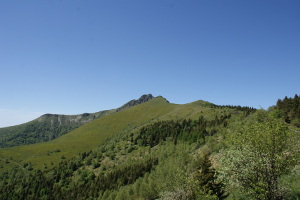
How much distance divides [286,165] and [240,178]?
4.90 metres

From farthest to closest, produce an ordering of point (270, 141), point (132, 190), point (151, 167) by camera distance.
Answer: point (151, 167), point (132, 190), point (270, 141)

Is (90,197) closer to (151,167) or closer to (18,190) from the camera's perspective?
(151,167)

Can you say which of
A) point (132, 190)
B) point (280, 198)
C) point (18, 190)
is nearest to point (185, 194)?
point (280, 198)

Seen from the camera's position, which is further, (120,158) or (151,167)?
(120,158)

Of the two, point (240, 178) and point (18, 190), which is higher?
point (240, 178)

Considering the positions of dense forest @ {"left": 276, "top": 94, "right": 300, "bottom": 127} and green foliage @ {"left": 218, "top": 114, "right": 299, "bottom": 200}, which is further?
dense forest @ {"left": 276, "top": 94, "right": 300, "bottom": 127}

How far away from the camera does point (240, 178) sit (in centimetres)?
2025

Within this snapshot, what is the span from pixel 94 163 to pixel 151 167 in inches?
3321

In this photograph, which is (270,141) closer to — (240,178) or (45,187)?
(240,178)

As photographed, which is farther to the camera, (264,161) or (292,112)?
(292,112)

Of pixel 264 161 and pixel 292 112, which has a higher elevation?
pixel 292 112

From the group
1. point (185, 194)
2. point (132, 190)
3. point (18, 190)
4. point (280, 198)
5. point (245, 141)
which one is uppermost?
point (245, 141)

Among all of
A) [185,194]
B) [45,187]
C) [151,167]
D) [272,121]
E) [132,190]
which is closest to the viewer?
[272,121]

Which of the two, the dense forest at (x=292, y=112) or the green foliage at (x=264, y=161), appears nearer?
the green foliage at (x=264, y=161)
